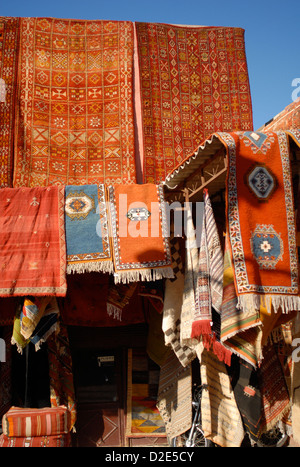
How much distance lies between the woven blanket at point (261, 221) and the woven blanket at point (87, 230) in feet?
4.84

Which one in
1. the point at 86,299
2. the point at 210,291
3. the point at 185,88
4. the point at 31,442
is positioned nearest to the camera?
the point at 210,291

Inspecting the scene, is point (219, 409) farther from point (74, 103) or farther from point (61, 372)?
point (74, 103)

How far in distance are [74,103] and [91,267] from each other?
3658 mm

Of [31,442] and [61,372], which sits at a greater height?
[61,372]

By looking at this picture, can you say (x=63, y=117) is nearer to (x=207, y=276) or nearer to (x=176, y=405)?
(x=207, y=276)

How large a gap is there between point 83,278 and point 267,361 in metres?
2.39

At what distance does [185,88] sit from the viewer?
24.7ft

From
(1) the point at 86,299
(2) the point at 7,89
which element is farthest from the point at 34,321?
(2) the point at 7,89

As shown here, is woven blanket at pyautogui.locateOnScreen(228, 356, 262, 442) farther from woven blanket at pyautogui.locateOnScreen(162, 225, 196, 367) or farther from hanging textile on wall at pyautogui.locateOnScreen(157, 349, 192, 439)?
hanging textile on wall at pyautogui.locateOnScreen(157, 349, 192, 439)

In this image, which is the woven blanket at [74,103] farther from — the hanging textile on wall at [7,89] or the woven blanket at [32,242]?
the woven blanket at [32,242]

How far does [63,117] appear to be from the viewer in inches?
280

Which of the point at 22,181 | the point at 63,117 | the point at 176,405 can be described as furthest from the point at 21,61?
the point at 176,405

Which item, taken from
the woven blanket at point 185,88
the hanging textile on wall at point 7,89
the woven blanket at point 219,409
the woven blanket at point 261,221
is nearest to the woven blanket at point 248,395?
the woven blanket at point 219,409

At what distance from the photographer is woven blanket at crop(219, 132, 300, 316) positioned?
3.67 m
